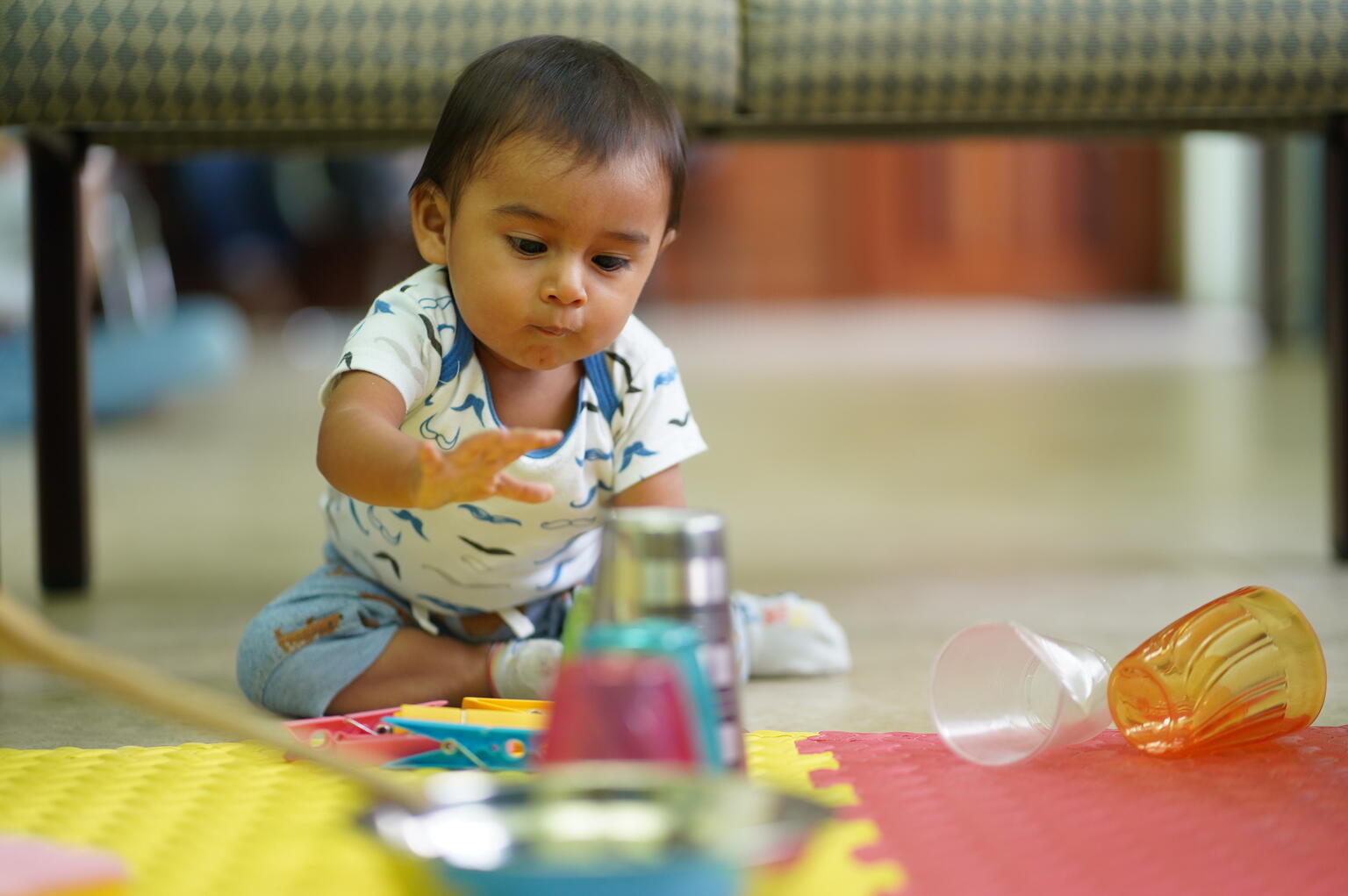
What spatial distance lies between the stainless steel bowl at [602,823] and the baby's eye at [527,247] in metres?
0.40

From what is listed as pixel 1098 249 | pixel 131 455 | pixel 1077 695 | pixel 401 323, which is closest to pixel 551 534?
pixel 401 323

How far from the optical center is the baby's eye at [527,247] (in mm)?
840

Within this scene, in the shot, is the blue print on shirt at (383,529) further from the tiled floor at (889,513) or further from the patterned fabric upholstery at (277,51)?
the patterned fabric upholstery at (277,51)

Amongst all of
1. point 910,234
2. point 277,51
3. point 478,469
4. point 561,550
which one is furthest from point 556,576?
point 910,234

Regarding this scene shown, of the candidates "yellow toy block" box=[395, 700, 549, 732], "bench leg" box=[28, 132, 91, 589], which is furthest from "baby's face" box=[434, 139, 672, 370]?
"bench leg" box=[28, 132, 91, 589]

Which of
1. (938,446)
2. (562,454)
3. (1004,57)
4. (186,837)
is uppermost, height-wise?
(1004,57)

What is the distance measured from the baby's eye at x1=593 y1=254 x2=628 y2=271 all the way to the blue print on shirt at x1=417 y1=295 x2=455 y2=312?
11 centimetres

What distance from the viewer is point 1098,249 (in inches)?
253

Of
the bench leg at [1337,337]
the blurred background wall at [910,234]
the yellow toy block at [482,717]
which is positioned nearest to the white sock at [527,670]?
the yellow toy block at [482,717]

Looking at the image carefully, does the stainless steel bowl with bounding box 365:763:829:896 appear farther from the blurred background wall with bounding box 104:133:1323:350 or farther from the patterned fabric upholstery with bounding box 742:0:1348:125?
the blurred background wall with bounding box 104:133:1323:350

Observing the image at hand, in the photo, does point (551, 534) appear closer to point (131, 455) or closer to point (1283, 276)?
point (131, 455)

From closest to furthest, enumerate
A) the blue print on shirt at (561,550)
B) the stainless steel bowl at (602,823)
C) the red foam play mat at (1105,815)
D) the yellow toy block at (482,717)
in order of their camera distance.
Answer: the stainless steel bowl at (602,823), the red foam play mat at (1105,815), the yellow toy block at (482,717), the blue print on shirt at (561,550)

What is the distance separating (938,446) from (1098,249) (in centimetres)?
444

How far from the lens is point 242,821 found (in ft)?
2.14
